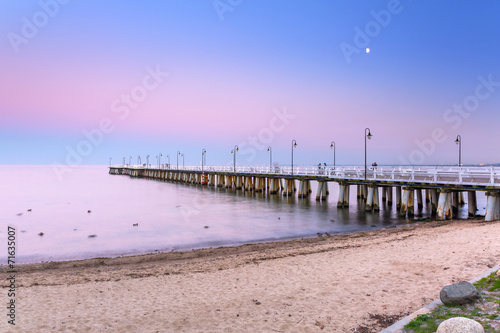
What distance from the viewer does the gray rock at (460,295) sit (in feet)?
19.7

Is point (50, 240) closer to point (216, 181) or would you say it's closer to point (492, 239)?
point (492, 239)

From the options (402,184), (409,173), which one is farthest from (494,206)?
(409,173)

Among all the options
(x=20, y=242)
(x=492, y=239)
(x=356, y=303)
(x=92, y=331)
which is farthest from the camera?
(x=20, y=242)

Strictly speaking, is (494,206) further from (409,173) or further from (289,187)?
(289,187)

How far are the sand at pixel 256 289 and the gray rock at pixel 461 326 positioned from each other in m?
1.85

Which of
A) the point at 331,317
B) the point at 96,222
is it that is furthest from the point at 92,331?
the point at 96,222

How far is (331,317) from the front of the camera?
679 centimetres

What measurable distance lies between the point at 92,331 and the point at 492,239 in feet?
41.7

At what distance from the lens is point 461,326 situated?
4418 mm

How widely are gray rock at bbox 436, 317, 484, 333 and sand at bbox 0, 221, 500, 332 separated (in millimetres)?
1848

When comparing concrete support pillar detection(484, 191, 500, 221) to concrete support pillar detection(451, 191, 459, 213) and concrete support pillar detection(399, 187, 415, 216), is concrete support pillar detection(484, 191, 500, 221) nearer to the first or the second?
concrete support pillar detection(399, 187, 415, 216)

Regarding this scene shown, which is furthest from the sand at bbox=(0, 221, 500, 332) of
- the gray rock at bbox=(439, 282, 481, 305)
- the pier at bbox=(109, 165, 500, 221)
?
the pier at bbox=(109, 165, 500, 221)

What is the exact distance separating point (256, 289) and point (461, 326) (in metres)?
5.25

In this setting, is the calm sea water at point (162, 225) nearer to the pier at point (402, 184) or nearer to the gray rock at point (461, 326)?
the pier at point (402, 184)
